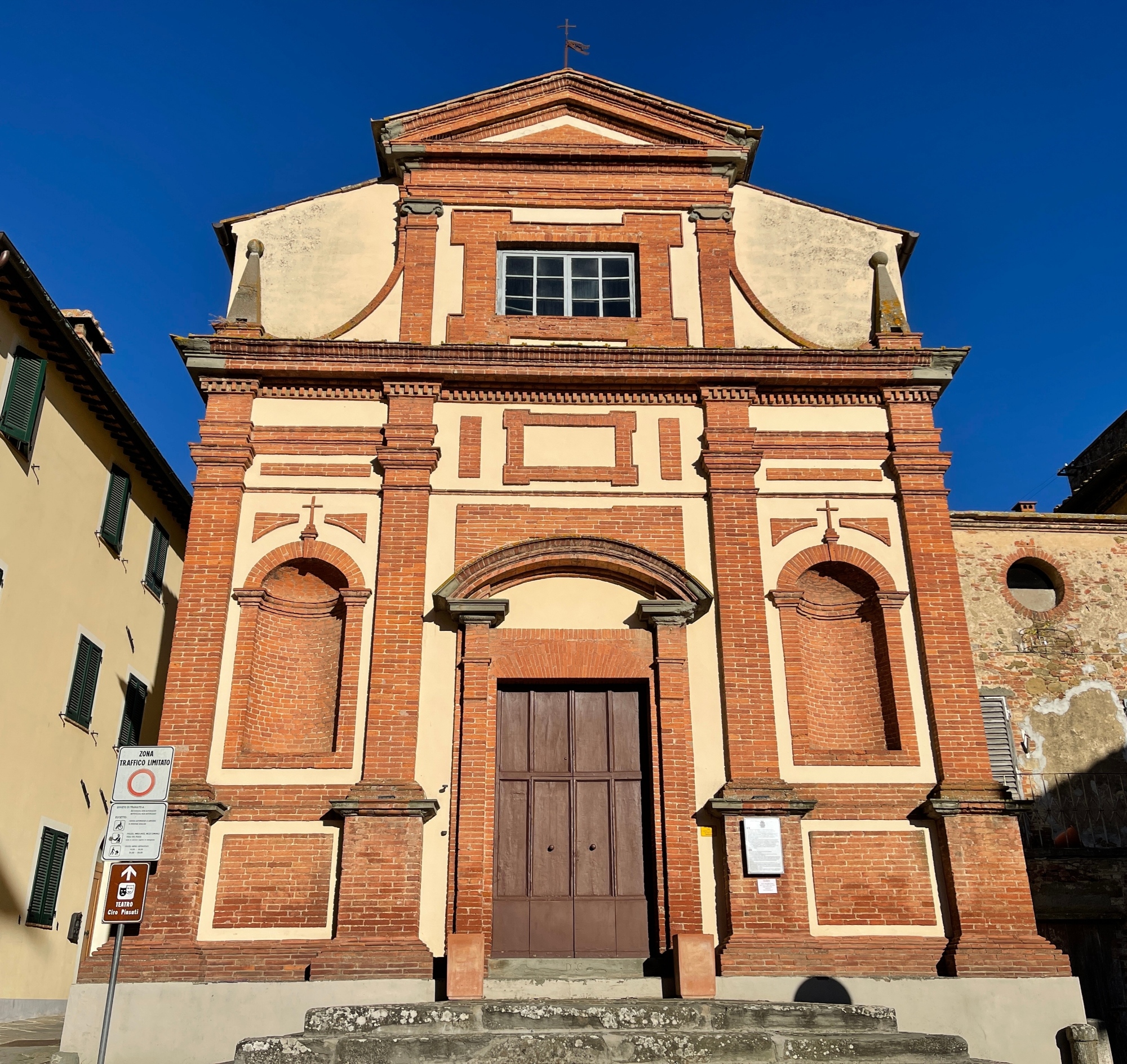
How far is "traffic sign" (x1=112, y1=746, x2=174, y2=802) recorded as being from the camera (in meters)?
8.90

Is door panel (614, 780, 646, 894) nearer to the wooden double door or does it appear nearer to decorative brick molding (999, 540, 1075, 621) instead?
the wooden double door

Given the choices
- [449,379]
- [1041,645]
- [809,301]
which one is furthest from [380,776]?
[1041,645]

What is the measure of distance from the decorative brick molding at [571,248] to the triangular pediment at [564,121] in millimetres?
1343

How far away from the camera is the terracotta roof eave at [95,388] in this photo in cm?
1373

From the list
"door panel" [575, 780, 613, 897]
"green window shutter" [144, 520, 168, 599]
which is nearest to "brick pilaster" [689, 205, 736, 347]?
"door panel" [575, 780, 613, 897]

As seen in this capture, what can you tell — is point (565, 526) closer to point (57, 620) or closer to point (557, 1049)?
point (557, 1049)

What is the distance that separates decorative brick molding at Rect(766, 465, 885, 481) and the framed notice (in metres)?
4.49

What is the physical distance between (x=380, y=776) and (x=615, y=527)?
4.22 meters

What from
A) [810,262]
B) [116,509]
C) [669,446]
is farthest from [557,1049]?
[116,509]

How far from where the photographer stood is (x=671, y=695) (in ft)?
42.0

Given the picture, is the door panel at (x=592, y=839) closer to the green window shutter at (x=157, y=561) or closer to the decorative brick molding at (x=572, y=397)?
the decorative brick molding at (x=572, y=397)

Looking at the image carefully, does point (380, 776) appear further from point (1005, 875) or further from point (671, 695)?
point (1005, 875)

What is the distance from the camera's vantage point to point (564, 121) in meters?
16.6

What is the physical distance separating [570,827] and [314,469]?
5.57 metres
